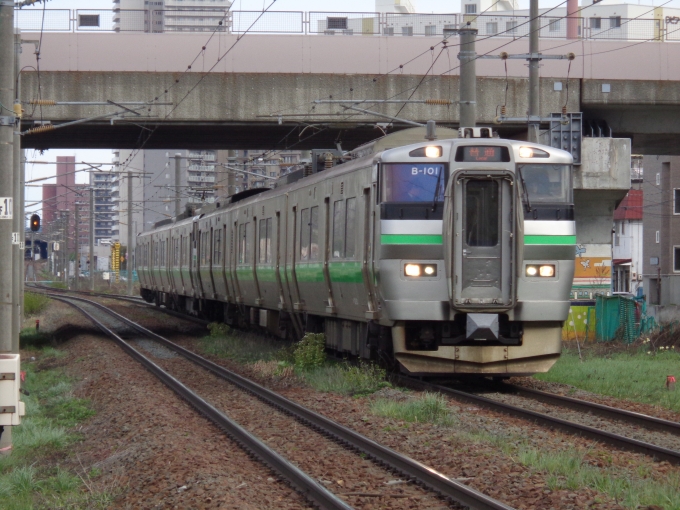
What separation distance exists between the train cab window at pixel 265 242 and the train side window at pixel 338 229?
462 cm

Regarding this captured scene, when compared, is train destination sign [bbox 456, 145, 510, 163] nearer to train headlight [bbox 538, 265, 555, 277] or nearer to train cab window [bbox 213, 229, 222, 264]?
train headlight [bbox 538, 265, 555, 277]

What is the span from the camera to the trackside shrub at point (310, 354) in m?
15.9

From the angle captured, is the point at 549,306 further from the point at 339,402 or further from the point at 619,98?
the point at 619,98

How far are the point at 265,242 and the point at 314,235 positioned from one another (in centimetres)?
405

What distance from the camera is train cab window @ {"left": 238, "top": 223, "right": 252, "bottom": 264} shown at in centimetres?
2220

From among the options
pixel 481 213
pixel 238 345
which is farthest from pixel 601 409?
pixel 238 345

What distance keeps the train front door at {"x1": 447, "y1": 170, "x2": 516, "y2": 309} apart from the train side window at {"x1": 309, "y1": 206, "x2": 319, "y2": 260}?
411cm

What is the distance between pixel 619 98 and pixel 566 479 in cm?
1652

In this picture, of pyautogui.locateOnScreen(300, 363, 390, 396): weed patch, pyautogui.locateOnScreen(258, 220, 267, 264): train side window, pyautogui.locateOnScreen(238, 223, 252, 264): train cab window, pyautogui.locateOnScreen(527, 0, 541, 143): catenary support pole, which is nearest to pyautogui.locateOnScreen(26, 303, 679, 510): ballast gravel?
pyautogui.locateOnScreen(300, 363, 390, 396): weed patch

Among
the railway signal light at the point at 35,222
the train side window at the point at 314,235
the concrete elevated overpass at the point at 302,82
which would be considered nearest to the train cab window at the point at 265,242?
the concrete elevated overpass at the point at 302,82

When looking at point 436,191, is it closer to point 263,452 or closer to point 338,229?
point 338,229

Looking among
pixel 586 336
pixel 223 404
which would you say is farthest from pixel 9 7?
pixel 586 336

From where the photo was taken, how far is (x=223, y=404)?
42.3 feet

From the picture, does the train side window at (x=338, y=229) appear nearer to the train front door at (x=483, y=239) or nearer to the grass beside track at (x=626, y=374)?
the train front door at (x=483, y=239)
